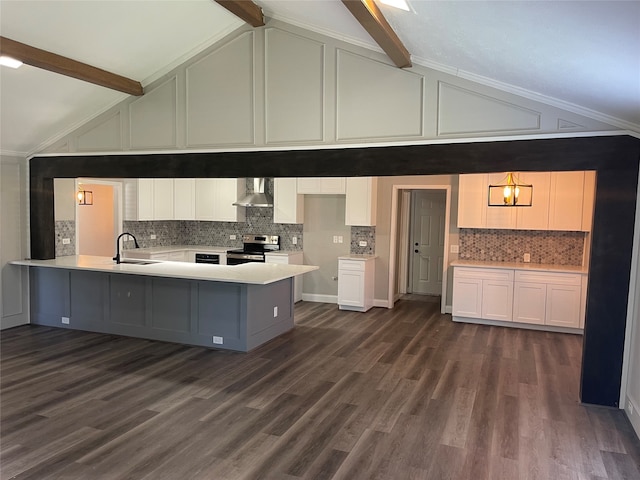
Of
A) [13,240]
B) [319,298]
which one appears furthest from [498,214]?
[13,240]

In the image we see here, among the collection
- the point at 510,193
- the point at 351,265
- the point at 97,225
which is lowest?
the point at 351,265

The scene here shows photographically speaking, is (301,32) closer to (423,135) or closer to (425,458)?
(423,135)

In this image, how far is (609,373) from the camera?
4.00m

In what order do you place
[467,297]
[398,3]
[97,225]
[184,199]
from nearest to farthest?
[398,3]
[467,297]
[184,199]
[97,225]

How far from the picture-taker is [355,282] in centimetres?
749

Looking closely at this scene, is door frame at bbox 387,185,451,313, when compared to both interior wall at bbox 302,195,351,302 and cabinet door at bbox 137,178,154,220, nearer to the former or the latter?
interior wall at bbox 302,195,351,302

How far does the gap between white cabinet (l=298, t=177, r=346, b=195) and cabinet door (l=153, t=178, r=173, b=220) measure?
2.54m

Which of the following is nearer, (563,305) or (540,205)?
(563,305)

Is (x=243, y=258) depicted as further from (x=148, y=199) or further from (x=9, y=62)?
(x=9, y=62)

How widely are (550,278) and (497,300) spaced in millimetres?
773

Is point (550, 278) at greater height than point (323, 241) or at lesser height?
lesser

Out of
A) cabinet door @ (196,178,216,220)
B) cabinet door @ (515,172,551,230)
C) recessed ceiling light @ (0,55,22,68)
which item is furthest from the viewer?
cabinet door @ (196,178,216,220)

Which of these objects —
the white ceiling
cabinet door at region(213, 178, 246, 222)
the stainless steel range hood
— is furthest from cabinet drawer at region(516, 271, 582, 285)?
cabinet door at region(213, 178, 246, 222)

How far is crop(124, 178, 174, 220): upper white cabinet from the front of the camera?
808cm
